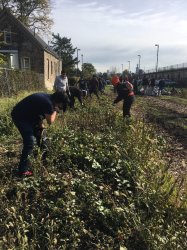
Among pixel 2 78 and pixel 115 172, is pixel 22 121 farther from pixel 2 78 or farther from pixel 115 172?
pixel 2 78

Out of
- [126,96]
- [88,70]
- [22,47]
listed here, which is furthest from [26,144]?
[88,70]

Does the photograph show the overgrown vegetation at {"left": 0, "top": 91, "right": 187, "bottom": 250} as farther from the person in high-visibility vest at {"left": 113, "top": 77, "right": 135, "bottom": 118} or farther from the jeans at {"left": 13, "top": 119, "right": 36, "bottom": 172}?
the person in high-visibility vest at {"left": 113, "top": 77, "right": 135, "bottom": 118}

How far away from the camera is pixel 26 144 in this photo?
5.76 metres

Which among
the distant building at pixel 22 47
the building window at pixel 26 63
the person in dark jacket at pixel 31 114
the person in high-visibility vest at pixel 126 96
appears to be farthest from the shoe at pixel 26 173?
the building window at pixel 26 63

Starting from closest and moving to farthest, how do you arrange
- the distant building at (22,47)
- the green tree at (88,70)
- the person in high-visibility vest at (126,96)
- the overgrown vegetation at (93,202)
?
the overgrown vegetation at (93,202)
the person in high-visibility vest at (126,96)
the distant building at (22,47)
the green tree at (88,70)

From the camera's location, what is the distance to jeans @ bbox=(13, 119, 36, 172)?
5.66 metres

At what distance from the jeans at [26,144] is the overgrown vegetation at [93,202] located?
232mm

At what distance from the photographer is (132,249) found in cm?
424

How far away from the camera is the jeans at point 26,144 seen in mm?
5662

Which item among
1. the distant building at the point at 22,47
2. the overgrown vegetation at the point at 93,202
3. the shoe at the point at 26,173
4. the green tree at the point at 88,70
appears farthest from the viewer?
the green tree at the point at 88,70

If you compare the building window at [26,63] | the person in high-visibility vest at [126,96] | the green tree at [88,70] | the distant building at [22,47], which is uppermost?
the distant building at [22,47]

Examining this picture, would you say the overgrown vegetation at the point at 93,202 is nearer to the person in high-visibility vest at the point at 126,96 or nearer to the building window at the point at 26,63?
the person in high-visibility vest at the point at 126,96

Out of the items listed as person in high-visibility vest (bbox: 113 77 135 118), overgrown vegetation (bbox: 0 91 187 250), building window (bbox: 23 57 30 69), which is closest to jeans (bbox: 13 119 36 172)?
overgrown vegetation (bbox: 0 91 187 250)

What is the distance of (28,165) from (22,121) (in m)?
0.70
